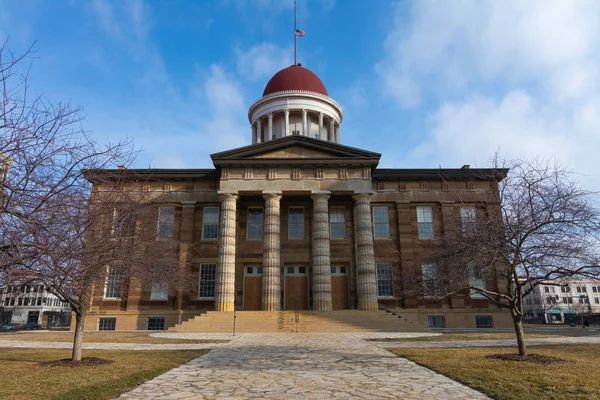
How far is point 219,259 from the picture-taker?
30.4 meters

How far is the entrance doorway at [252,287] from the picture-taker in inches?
1296

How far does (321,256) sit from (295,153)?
8004 mm

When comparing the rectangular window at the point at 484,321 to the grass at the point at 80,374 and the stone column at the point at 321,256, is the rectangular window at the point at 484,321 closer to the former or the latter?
the stone column at the point at 321,256

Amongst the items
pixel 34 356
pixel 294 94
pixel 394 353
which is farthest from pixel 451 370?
pixel 294 94

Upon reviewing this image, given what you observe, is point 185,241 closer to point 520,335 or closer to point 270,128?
point 270,128

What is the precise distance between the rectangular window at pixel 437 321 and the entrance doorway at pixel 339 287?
20.7 ft

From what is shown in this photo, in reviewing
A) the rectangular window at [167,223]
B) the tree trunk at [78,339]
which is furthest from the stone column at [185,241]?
the tree trunk at [78,339]

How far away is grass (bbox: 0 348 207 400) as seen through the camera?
8.18 meters

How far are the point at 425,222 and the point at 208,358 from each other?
24794 mm

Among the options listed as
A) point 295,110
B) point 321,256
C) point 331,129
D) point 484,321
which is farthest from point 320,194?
point 331,129

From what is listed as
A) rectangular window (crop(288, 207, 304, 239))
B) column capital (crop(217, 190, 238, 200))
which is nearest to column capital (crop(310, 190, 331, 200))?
Answer: rectangular window (crop(288, 207, 304, 239))

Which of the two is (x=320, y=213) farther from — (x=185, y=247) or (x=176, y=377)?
(x=176, y=377)

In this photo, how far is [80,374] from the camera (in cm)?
1038

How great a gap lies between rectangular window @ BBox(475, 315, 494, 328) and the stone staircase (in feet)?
25.8
